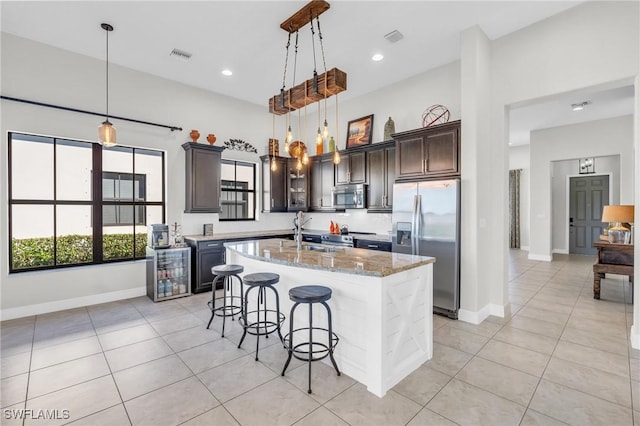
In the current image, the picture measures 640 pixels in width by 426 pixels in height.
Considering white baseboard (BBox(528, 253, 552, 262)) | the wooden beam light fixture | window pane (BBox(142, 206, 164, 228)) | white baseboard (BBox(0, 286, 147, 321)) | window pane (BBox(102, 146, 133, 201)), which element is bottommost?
white baseboard (BBox(0, 286, 147, 321))

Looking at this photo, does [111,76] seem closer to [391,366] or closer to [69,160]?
[69,160]

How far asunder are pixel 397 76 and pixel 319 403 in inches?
193

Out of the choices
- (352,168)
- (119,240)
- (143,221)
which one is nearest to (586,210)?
(352,168)

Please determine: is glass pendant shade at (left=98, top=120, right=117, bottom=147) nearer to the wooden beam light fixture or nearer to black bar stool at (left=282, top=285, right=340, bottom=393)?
the wooden beam light fixture

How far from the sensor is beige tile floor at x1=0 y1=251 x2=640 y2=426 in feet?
6.86

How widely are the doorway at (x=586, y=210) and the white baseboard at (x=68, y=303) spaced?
11140 mm

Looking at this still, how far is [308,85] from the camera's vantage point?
299cm

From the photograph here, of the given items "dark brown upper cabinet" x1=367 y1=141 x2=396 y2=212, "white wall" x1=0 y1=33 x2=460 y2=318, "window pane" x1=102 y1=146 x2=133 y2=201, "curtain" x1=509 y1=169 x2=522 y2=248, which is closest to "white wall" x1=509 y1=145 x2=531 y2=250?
"curtain" x1=509 y1=169 x2=522 y2=248

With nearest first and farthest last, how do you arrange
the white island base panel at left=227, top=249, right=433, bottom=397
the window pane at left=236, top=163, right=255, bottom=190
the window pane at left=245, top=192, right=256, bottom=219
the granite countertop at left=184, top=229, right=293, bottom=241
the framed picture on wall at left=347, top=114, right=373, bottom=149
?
1. the white island base panel at left=227, top=249, right=433, bottom=397
2. the granite countertop at left=184, top=229, right=293, bottom=241
3. the framed picture on wall at left=347, top=114, right=373, bottom=149
4. the window pane at left=236, top=163, right=255, bottom=190
5. the window pane at left=245, top=192, right=256, bottom=219

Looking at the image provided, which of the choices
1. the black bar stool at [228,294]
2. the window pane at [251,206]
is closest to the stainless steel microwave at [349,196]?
the window pane at [251,206]

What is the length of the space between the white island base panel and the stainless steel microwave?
278 cm

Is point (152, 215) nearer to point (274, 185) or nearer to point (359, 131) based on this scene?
point (274, 185)

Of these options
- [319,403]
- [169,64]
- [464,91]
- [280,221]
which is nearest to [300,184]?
[280,221]

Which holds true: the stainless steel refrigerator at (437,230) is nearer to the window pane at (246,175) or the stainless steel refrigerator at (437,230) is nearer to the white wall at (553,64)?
the white wall at (553,64)
